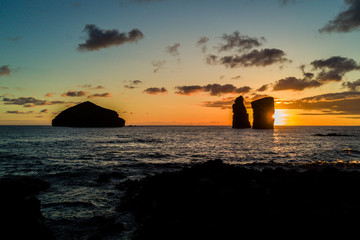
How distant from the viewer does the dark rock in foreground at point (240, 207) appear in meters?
7.41

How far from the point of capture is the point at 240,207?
31.2ft

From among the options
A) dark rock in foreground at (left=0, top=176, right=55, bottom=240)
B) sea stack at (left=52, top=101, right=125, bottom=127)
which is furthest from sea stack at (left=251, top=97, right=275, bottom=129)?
dark rock in foreground at (left=0, top=176, right=55, bottom=240)

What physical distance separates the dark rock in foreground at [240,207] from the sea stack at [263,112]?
5907 inches

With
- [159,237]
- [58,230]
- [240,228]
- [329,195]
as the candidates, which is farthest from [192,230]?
[329,195]

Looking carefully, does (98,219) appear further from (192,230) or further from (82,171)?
(82,171)

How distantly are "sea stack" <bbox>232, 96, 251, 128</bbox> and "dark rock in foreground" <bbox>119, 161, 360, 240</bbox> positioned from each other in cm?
→ 16317

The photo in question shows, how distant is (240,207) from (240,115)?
6899 inches

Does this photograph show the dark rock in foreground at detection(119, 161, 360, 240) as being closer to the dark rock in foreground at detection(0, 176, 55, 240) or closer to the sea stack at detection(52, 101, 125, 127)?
the dark rock in foreground at detection(0, 176, 55, 240)

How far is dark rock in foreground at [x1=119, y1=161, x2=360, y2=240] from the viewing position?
292 inches

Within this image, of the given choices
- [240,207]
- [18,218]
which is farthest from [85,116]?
[240,207]

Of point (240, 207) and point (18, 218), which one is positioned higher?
point (18, 218)

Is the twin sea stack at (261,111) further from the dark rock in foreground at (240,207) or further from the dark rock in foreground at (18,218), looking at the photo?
the dark rock in foreground at (18,218)

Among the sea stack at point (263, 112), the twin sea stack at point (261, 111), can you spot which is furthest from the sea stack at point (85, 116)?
the sea stack at point (263, 112)

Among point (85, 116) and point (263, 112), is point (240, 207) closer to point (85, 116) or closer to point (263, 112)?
point (263, 112)
